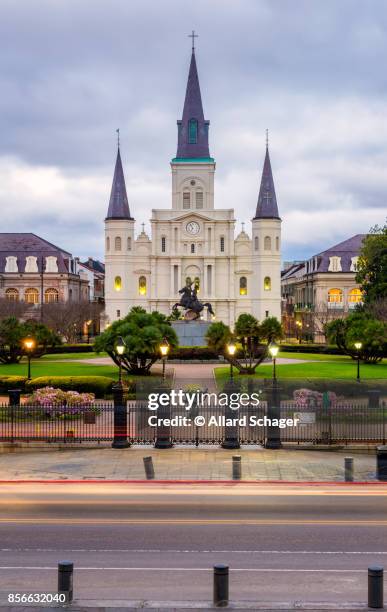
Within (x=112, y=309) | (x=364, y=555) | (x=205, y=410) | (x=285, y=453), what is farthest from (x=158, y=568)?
(x=112, y=309)

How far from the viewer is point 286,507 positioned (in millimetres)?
16422

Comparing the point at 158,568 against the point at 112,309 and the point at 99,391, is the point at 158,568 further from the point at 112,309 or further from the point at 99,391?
the point at 112,309

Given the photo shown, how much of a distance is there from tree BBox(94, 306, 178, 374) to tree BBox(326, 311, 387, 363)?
45.2ft

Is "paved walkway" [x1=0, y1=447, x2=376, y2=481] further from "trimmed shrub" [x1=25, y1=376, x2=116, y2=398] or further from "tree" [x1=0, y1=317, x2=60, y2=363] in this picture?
"tree" [x1=0, y1=317, x2=60, y2=363]

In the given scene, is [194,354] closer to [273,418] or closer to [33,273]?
[273,418]

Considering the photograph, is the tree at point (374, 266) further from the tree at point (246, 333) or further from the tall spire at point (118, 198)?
the tall spire at point (118, 198)

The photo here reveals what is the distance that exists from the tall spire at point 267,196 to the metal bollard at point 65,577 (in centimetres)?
9488

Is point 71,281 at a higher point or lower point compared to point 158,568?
higher

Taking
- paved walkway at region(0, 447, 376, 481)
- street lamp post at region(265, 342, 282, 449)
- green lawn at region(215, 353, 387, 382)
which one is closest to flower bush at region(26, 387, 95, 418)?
paved walkway at region(0, 447, 376, 481)

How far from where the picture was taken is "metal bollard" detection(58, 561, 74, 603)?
9.54 metres

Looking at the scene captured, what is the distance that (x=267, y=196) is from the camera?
10306 cm

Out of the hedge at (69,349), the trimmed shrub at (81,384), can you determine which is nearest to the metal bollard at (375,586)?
the trimmed shrub at (81,384)

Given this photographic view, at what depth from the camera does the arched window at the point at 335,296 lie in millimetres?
107375

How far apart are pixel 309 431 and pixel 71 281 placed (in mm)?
88200
